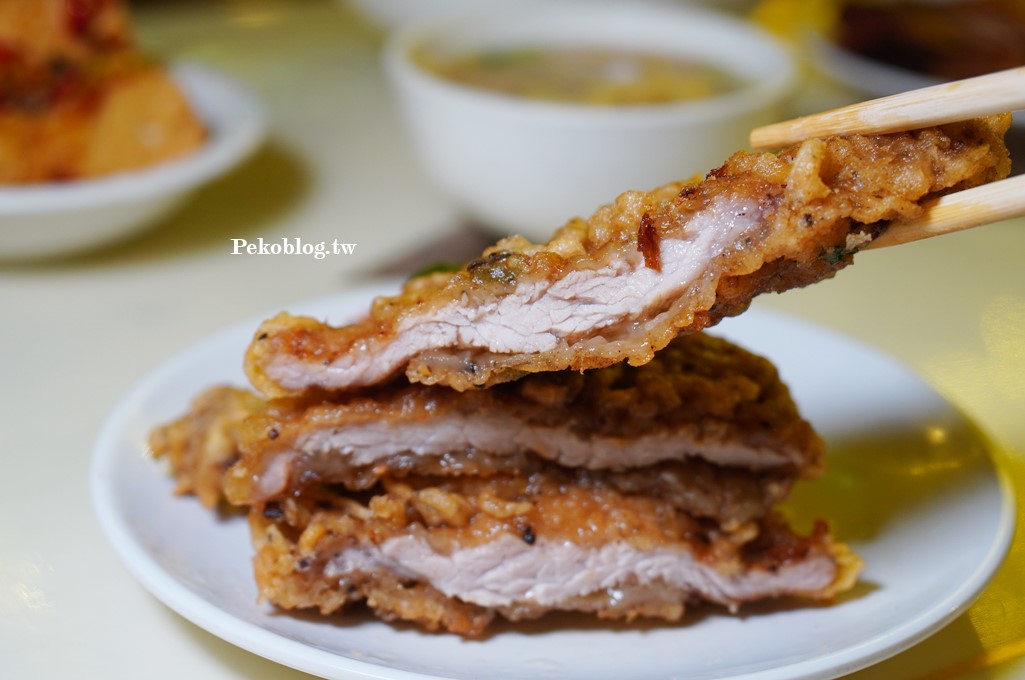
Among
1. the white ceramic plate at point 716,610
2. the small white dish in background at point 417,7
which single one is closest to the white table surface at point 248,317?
the white ceramic plate at point 716,610

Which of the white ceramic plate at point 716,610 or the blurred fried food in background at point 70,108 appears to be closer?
the white ceramic plate at point 716,610

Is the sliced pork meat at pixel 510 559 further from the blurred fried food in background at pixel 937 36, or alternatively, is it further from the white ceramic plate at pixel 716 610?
the blurred fried food in background at pixel 937 36

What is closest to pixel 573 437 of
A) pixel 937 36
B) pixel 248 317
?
pixel 248 317

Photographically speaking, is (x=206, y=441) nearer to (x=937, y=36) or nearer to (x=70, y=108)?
(x=70, y=108)

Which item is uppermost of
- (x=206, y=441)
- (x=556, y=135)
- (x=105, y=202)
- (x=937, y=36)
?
(x=937, y=36)

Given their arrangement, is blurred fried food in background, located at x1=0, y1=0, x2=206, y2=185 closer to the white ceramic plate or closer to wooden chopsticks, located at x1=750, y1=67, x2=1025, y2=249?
the white ceramic plate

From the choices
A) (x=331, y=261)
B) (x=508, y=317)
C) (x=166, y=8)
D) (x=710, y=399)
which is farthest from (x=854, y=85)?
(x=166, y=8)

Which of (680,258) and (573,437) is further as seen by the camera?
(573,437)
